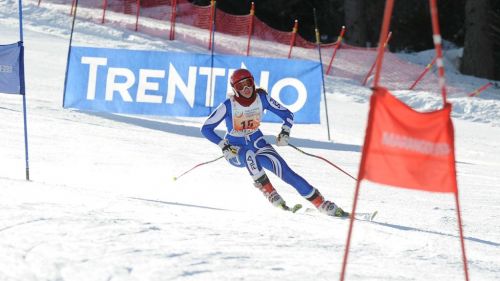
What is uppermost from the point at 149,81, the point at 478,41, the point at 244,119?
the point at 478,41

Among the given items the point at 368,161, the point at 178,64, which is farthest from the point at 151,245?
the point at 178,64

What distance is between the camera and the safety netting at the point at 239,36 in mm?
25578

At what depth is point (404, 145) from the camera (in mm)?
5707

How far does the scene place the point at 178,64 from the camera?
57.5 ft

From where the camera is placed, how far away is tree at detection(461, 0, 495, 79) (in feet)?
93.4

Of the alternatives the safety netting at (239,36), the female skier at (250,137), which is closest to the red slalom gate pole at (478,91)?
the safety netting at (239,36)

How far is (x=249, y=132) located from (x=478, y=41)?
20254mm

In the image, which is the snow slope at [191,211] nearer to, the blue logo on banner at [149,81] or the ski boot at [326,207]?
the ski boot at [326,207]

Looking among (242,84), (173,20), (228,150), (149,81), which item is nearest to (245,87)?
(242,84)

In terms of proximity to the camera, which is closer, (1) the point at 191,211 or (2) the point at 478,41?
(1) the point at 191,211

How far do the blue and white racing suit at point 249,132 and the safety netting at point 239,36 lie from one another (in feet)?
45.6

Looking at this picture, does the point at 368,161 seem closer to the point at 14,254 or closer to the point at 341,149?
the point at 14,254

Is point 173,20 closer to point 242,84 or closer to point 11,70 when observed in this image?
point 11,70

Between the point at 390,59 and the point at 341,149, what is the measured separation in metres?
10.5
